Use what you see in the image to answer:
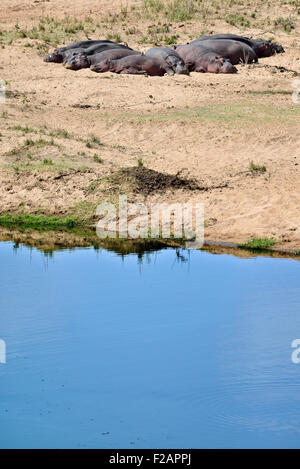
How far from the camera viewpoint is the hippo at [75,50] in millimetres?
22422

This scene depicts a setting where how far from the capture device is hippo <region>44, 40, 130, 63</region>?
2242cm

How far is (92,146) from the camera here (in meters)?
16.9

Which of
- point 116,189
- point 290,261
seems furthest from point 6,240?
point 290,261

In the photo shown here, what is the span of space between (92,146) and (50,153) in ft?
3.30

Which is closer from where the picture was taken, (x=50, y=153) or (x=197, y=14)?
(x=50, y=153)

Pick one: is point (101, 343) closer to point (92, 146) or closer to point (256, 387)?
point (256, 387)

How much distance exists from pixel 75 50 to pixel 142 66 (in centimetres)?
210

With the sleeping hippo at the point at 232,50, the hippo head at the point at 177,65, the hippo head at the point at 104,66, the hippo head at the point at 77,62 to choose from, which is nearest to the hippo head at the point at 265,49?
the sleeping hippo at the point at 232,50

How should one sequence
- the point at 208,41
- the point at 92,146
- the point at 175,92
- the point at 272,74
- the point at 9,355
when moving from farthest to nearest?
the point at 208,41 < the point at 272,74 < the point at 175,92 < the point at 92,146 < the point at 9,355
